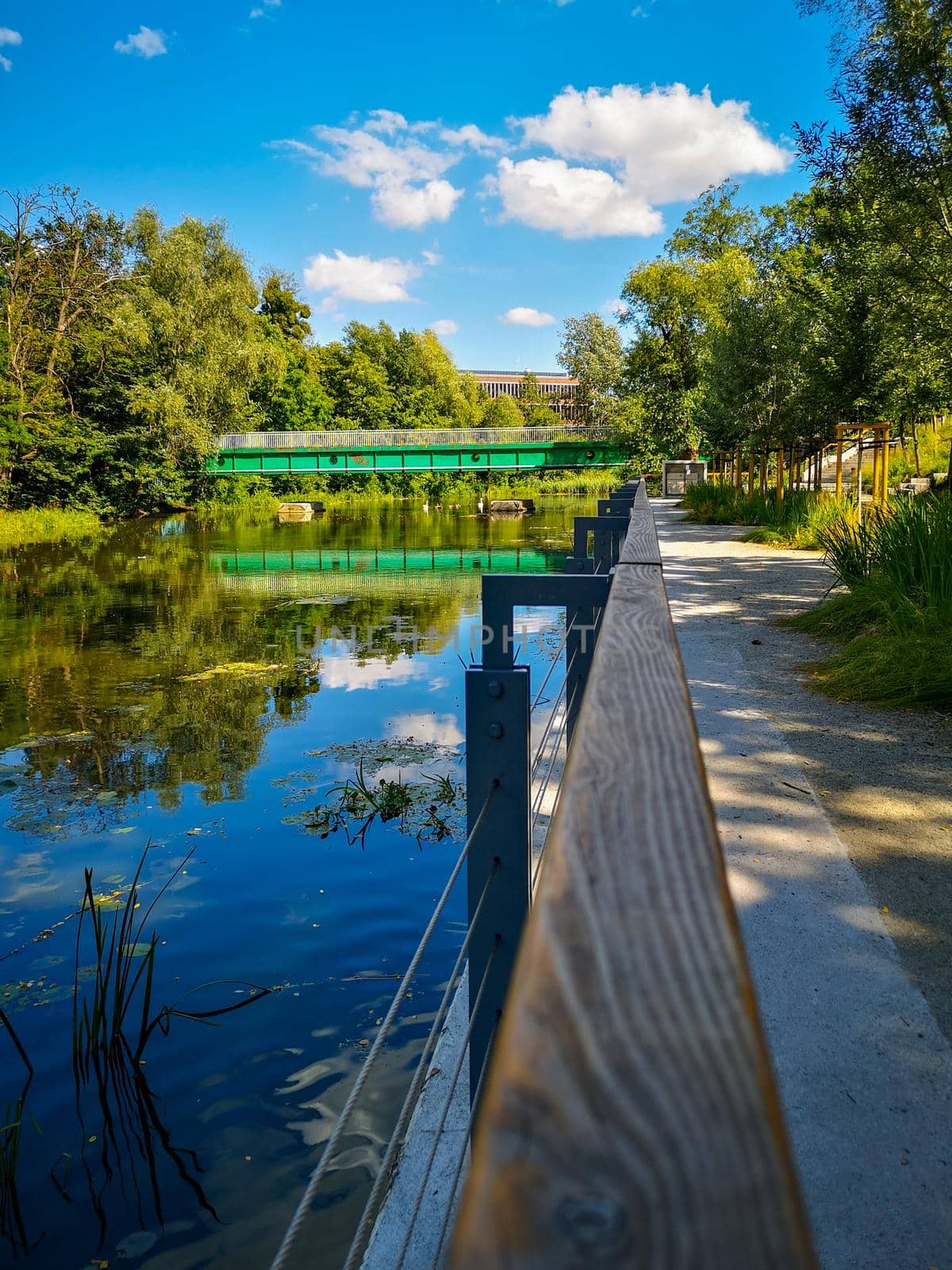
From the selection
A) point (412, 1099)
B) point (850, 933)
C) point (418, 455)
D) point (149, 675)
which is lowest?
point (149, 675)

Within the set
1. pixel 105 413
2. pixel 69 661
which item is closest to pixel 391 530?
pixel 105 413

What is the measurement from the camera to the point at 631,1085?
21.3 inches

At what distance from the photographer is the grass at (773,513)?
1516 cm

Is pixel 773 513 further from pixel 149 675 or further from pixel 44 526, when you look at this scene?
pixel 44 526

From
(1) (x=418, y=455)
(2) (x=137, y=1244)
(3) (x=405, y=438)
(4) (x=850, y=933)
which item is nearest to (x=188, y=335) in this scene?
(1) (x=418, y=455)

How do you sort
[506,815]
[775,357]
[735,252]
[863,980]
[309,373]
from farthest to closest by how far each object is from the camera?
[309,373] < [735,252] < [775,357] < [863,980] < [506,815]

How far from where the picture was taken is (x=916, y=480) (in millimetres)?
24344

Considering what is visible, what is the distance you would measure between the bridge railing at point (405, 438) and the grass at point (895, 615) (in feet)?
120

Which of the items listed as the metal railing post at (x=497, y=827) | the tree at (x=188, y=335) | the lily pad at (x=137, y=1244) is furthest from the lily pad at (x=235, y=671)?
the tree at (x=188, y=335)

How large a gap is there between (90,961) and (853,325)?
13.6 m

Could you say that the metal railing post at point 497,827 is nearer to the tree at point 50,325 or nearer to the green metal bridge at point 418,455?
the tree at point 50,325

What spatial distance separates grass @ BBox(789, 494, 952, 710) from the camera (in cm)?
603

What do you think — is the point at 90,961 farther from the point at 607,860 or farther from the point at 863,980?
the point at 607,860

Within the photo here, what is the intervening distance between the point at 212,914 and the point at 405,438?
4633cm
